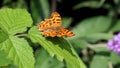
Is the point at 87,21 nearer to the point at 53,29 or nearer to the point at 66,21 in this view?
the point at 66,21

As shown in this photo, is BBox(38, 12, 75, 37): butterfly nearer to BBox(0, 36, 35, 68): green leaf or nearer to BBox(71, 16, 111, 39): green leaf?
BBox(0, 36, 35, 68): green leaf

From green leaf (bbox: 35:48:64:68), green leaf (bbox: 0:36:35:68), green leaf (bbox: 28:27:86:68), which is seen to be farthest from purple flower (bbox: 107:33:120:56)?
green leaf (bbox: 0:36:35:68)

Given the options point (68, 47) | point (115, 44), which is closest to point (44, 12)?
point (115, 44)

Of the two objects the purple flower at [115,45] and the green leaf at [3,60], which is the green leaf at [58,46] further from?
the purple flower at [115,45]

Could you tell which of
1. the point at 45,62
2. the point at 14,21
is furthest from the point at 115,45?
the point at 14,21

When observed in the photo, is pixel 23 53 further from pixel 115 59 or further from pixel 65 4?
pixel 65 4

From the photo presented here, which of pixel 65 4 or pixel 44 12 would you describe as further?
pixel 65 4

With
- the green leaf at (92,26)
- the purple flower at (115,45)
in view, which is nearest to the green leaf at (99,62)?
the purple flower at (115,45)
